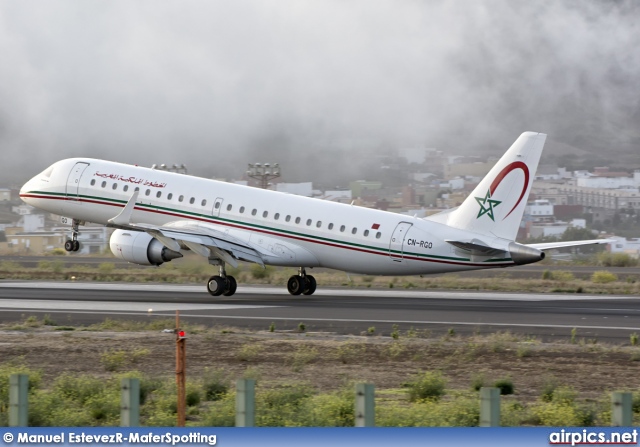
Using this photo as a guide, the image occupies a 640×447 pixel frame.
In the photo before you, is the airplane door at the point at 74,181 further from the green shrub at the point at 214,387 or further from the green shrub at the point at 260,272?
the green shrub at the point at 214,387

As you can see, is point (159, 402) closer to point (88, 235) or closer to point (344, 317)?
point (344, 317)

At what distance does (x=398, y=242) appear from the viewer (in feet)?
137

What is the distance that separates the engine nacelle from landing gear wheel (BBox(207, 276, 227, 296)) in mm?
1657

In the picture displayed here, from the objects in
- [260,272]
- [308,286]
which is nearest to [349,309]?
[308,286]

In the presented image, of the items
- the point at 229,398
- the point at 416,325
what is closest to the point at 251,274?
the point at 416,325

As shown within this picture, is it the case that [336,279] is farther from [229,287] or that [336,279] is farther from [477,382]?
[477,382]

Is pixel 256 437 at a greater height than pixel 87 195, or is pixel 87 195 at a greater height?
pixel 87 195

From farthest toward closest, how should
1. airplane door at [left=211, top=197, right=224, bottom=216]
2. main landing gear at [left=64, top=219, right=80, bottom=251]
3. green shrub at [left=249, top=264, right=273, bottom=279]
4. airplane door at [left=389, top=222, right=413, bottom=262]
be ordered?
1. green shrub at [left=249, top=264, right=273, bottom=279]
2. main landing gear at [left=64, top=219, right=80, bottom=251]
3. airplane door at [left=211, top=197, right=224, bottom=216]
4. airplane door at [left=389, top=222, right=413, bottom=262]

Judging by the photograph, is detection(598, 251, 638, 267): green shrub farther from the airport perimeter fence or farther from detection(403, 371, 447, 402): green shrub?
the airport perimeter fence

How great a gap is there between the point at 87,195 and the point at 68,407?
31054 mm

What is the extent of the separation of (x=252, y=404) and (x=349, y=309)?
1047 inches

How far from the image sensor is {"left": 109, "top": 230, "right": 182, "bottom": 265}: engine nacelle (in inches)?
1710

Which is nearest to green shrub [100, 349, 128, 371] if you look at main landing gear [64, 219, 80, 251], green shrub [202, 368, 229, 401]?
green shrub [202, 368, 229, 401]

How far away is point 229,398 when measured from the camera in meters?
18.0
